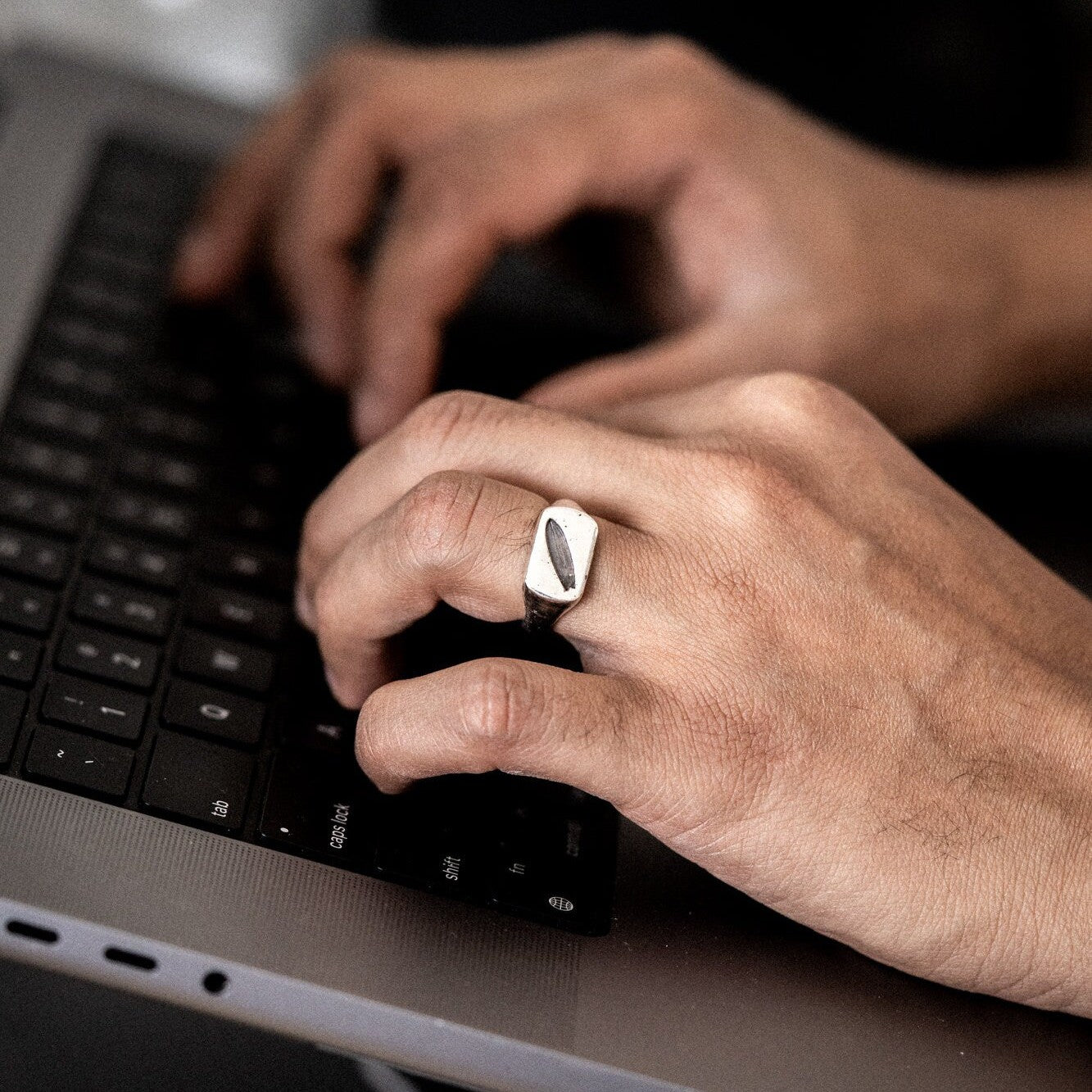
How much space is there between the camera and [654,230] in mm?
838

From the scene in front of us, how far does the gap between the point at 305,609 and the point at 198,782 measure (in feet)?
0.40

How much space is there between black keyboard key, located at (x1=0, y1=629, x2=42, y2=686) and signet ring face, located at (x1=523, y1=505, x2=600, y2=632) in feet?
0.81

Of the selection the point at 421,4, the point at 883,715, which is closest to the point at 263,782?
the point at 883,715

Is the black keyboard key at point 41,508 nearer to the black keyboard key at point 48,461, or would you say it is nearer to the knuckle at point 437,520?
the black keyboard key at point 48,461

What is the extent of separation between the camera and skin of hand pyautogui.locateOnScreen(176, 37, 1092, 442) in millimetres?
757

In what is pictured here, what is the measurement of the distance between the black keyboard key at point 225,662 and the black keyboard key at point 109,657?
0.02m

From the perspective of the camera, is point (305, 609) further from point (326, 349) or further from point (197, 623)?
point (326, 349)

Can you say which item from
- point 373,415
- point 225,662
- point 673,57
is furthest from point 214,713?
point 673,57

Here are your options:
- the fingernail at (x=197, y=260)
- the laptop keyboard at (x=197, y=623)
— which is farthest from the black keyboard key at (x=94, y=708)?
the fingernail at (x=197, y=260)

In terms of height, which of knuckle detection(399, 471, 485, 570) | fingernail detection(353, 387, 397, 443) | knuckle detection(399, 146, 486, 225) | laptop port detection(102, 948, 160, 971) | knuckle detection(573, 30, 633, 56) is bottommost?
laptop port detection(102, 948, 160, 971)

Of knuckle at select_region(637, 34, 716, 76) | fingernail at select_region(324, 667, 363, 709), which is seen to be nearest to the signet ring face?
fingernail at select_region(324, 667, 363, 709)

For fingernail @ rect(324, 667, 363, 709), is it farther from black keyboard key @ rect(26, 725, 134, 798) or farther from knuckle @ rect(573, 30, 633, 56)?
knuckle @ rect(573, 30, 633, 56)

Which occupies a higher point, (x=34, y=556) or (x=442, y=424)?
(x=442, y=424)

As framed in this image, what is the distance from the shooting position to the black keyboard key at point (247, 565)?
0.65m
